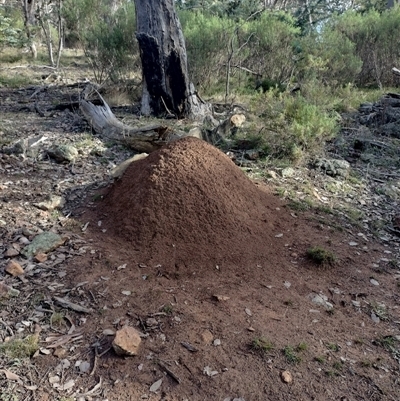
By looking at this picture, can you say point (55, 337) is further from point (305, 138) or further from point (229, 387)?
point (305, 138)

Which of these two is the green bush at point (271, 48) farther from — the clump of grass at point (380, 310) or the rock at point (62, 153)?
the clump of grass at point (380, 310)

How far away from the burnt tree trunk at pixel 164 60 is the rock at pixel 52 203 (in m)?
3.33

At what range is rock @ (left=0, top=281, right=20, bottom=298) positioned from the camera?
263 cm

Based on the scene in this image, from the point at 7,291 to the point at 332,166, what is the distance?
3.68 m

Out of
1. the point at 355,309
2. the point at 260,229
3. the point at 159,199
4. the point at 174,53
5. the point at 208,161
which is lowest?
the point at 355,309

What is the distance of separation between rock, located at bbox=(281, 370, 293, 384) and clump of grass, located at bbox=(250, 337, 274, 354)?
156 mm

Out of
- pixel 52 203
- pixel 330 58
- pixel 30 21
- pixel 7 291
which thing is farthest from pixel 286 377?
pixel 30 21

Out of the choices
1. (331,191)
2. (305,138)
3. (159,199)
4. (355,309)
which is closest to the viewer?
(355,309)

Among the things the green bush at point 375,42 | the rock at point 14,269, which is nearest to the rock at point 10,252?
the rock at point 14,269

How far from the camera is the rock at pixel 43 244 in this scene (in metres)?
3.03

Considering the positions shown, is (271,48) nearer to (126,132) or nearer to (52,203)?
(126,132)

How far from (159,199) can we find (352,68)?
7.67 meters

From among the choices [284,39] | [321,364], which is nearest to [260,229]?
[321,364]

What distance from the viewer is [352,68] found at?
9406 mm
